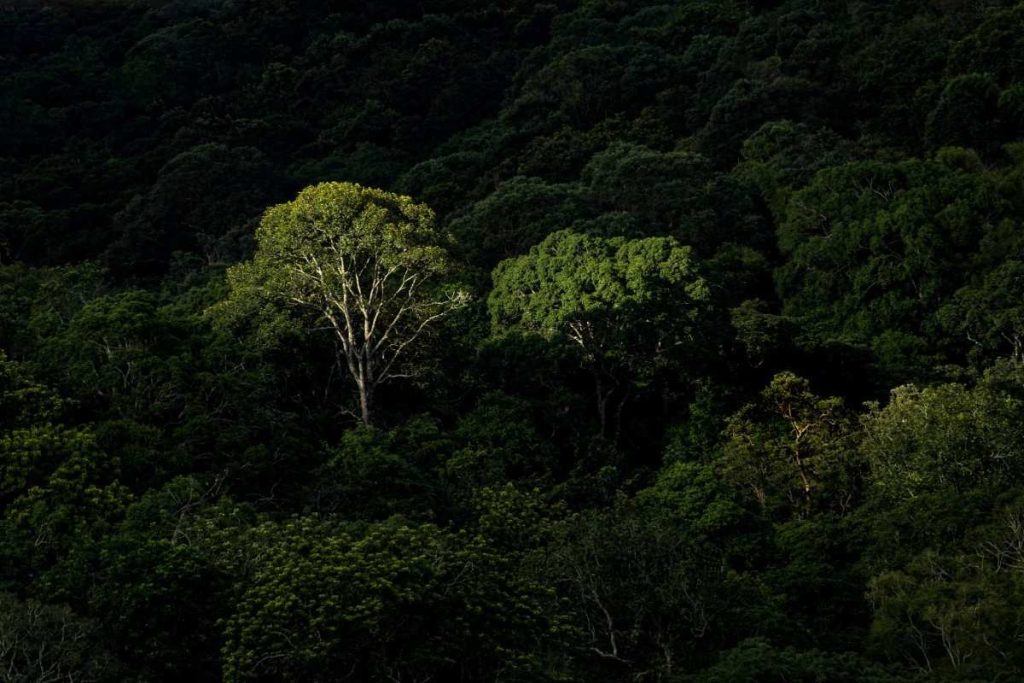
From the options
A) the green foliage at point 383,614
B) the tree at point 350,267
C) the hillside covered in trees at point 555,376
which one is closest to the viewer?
the green foliage at point 383,614

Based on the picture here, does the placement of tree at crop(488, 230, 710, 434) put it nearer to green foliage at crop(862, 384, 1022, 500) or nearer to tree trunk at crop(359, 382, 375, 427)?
tree trunk at crop(359, 382, 375, 427)

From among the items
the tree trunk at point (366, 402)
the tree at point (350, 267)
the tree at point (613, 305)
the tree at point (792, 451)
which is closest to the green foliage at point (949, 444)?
the tree at point (792, 451)

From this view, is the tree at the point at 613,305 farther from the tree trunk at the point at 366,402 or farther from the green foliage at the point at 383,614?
the green foliage at the point at 383,614

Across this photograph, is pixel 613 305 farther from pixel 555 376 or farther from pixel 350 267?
pixel 350 267

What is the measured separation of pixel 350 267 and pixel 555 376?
7.60m

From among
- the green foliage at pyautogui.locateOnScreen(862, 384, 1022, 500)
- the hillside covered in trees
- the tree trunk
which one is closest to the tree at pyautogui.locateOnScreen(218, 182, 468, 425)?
the tree trunk

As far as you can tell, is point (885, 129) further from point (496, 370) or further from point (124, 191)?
point (124, 191)

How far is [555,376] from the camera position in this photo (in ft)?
136

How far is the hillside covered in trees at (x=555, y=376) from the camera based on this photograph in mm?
23062

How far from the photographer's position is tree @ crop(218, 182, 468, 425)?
126ft

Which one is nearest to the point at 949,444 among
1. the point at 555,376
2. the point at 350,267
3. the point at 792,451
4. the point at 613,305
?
the point at 792,451

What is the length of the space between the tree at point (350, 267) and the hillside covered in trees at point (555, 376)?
0.13 metres

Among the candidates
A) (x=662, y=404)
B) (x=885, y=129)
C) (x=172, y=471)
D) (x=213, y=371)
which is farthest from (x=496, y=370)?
(x=885, y=129)

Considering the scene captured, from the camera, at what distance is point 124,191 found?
75.6 meters
